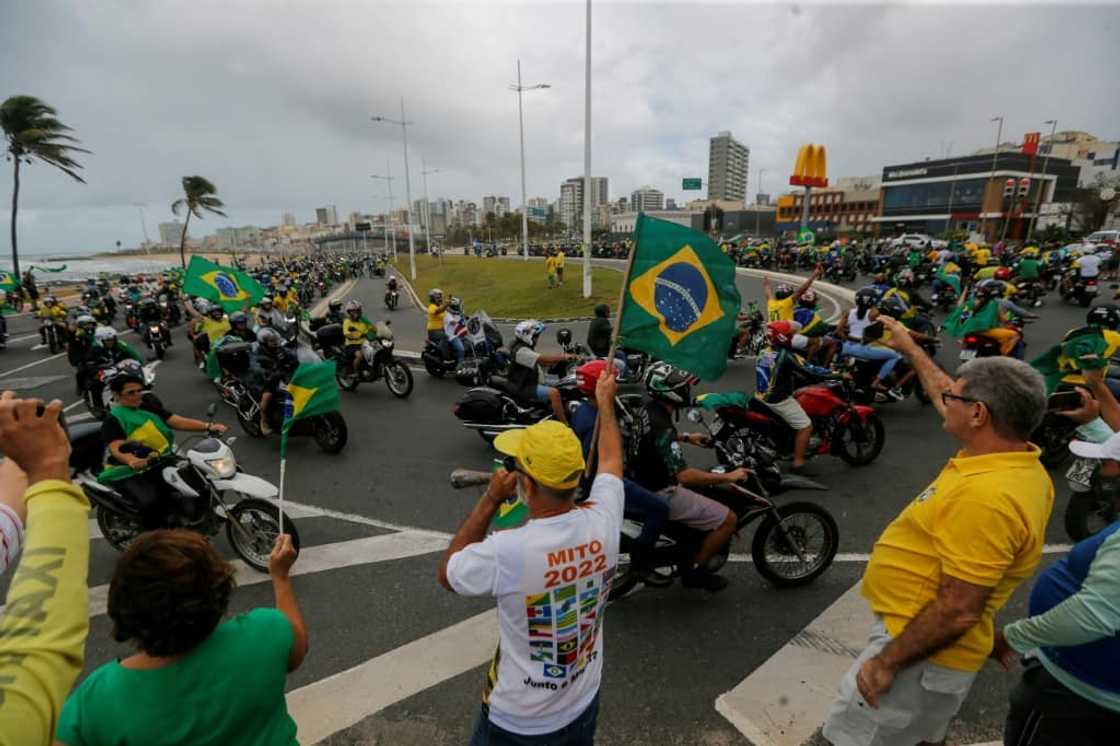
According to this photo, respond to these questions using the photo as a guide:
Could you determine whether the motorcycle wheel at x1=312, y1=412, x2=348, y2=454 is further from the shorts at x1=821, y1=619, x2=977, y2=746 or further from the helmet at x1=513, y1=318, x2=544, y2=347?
the shorts at x1=821, y1=619, x2=977, y2=746

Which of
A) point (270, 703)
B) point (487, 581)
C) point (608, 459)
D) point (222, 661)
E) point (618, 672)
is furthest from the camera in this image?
point (618, 672)

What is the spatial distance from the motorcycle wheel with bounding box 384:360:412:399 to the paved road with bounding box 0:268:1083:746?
104 inches

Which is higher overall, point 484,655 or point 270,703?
point 270,703

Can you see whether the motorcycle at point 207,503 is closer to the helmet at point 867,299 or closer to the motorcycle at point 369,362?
the motorcycle at point 369,362

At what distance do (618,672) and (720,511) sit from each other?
4.00 feet

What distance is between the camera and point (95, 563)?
4.62 m

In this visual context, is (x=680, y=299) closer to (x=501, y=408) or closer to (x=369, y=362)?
(x=501, y=408)

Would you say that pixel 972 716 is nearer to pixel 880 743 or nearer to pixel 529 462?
pixel 880 743

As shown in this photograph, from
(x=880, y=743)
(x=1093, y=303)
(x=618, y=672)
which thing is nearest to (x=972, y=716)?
(x=880, y=743)

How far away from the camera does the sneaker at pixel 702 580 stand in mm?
3709

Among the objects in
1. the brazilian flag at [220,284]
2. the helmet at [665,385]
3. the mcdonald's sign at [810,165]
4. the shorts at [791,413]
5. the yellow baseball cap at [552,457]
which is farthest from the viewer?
the mcdonald's sign at [810,165]

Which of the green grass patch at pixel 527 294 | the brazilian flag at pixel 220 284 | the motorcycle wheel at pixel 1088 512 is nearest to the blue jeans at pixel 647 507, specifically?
the motorcycle wheel at pixel 1088 512

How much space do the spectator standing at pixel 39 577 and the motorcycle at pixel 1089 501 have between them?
611cm

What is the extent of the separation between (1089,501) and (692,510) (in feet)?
11.7
